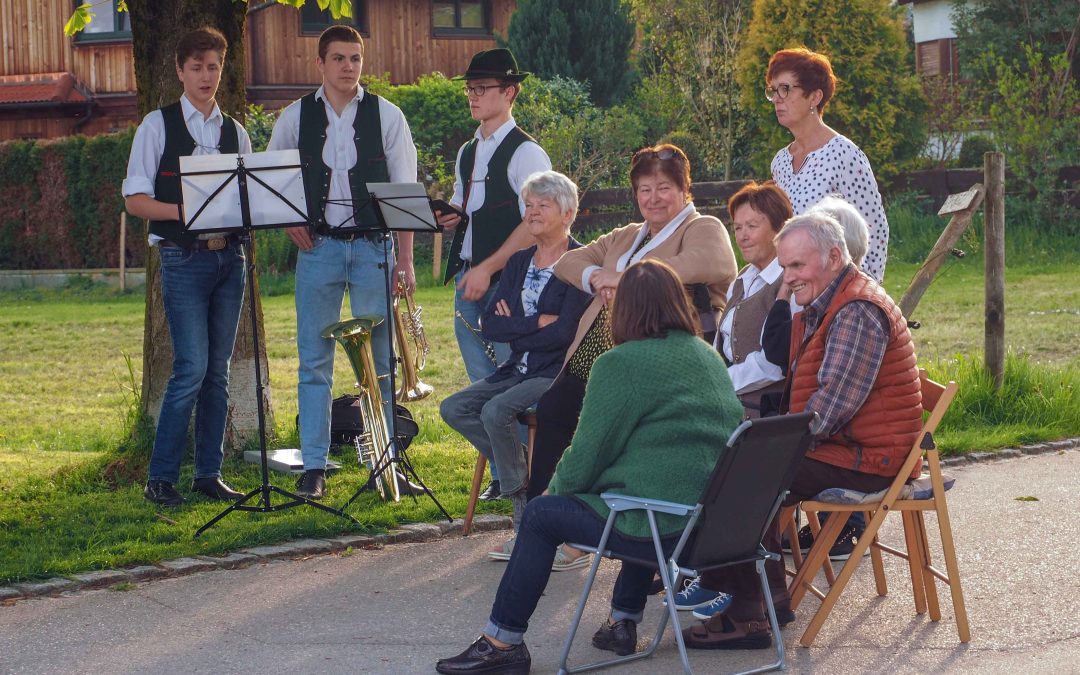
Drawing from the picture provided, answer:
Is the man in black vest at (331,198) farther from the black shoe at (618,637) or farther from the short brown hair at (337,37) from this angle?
the black shoe at (618,637)

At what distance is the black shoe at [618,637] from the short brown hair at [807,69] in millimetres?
2904

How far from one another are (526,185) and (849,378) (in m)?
2.09

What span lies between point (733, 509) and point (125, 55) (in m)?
23.6

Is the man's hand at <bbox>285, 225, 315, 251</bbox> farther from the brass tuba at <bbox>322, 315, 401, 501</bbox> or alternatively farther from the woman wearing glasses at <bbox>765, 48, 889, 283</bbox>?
the woman wearing glasses at <bbox>765, 48, 889, 283</bbox>

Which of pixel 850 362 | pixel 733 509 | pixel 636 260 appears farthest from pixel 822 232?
pixel 733 509

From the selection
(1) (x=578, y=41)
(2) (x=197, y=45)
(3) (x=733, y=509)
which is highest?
(1) (x=578, y=41)

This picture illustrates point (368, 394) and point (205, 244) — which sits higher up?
point (205, 244)

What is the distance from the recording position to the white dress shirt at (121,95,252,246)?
723 centimetres

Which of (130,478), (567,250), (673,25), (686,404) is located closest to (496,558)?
(567,250)

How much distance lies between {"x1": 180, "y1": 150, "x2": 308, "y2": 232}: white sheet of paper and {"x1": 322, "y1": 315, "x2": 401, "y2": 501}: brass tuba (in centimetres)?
80

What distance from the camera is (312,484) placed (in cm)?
748

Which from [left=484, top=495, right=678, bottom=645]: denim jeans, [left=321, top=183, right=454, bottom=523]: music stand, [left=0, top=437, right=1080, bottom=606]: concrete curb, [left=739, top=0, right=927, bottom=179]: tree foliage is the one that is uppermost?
[left=739, top=0, right=927, bottom=179]: tree foliage

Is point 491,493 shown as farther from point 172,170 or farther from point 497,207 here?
point 172,170

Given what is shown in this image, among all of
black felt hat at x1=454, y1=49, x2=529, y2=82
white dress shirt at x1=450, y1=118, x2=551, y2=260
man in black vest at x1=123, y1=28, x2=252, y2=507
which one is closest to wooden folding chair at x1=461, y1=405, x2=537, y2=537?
white dress shirt at x1=450, y1=118, x2=551, y2=260
